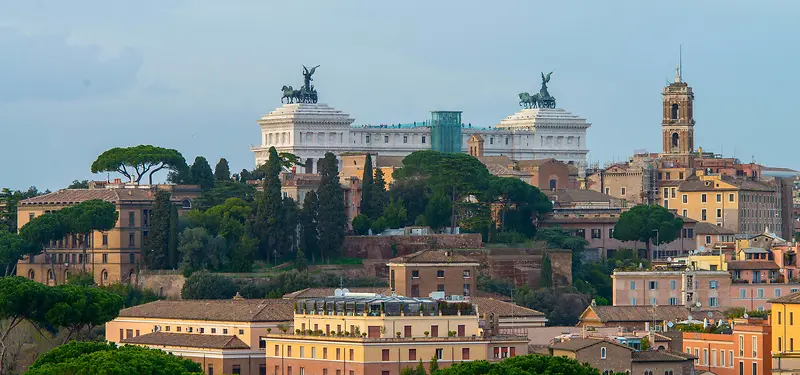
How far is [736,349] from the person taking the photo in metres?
77.0

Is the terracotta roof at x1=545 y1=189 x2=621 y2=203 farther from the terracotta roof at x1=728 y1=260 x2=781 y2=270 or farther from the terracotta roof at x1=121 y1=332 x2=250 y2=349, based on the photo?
the terracotta roof at x1=121 y1=332 x2=250 y2=349

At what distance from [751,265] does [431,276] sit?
14.4 metres

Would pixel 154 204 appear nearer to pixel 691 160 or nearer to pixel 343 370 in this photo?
pixel 343 370

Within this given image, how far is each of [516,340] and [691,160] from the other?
6844cm

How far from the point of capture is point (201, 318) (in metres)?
86.8

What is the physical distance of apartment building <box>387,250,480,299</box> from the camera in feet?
312

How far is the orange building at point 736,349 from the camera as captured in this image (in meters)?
75.6

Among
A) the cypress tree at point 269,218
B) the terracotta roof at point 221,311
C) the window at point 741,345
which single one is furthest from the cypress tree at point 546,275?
the window at point 741,345

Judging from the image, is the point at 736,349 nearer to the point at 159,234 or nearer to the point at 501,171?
the point at 159,234

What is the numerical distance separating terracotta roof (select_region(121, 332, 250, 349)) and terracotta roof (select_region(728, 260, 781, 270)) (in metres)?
26.0

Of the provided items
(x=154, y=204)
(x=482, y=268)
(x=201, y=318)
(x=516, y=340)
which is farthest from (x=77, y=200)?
(x=516, y=340)

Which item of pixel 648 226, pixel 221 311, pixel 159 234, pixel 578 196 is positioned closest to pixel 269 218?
pixel 159 234

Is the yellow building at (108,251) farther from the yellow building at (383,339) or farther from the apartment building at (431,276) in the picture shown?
the yellow building at (383,339)

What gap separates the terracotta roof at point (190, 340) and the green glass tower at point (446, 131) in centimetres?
6696
